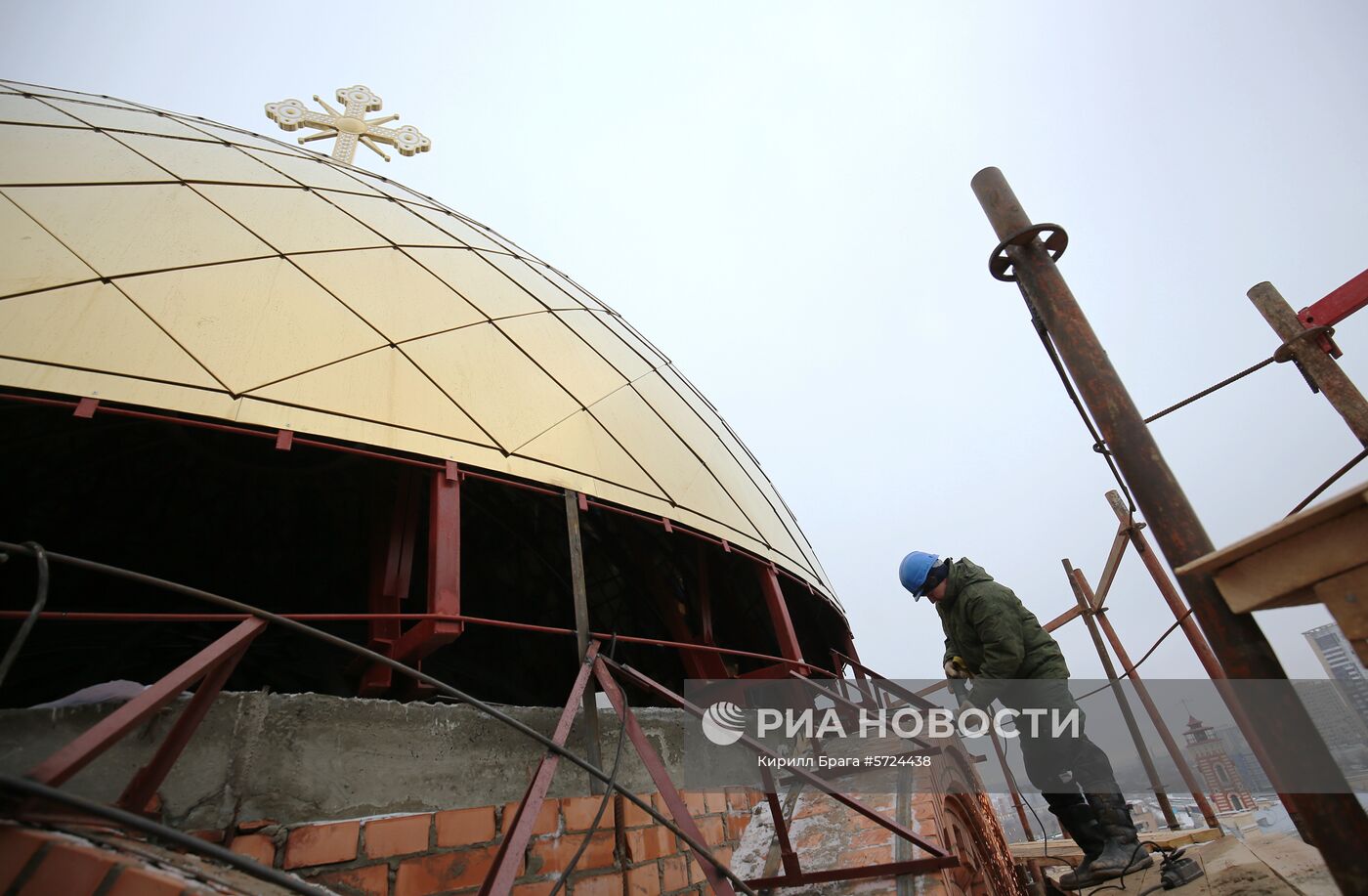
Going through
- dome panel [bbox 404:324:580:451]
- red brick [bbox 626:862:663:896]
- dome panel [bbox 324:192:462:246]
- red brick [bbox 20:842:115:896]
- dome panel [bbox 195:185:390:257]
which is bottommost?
red brick [bbox 626:862:663:896]

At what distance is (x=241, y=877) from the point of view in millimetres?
1840

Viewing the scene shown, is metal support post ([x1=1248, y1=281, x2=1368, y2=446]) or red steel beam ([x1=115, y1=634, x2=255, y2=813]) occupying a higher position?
metal support post ([x1=1248, y1=281, x2=1368, y2=446])

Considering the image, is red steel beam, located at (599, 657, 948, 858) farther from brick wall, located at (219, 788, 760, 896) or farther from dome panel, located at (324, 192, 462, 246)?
dome panel, located at (324, 192, 462, 246)

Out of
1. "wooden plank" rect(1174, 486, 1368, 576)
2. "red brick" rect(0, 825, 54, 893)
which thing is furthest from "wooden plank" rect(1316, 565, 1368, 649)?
"red brick" rect(0, 825, 54, 893)

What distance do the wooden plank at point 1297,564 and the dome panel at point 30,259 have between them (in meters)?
4.90

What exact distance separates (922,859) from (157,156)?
6790mm

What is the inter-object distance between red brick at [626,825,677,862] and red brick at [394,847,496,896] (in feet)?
2.40

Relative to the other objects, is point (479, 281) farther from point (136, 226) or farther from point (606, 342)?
point (136, 226)

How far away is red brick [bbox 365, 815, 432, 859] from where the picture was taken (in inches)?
98.3

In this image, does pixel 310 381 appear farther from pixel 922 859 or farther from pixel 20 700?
pixel 20 700

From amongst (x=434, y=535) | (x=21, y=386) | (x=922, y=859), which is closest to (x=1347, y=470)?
(x=922, y=859)

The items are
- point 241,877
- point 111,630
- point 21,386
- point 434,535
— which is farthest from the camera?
point 111,630

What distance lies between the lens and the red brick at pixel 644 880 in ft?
10.3

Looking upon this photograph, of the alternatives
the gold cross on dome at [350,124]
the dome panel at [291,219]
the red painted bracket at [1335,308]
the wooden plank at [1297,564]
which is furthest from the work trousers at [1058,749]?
the gold cross on dome at [350,124]
